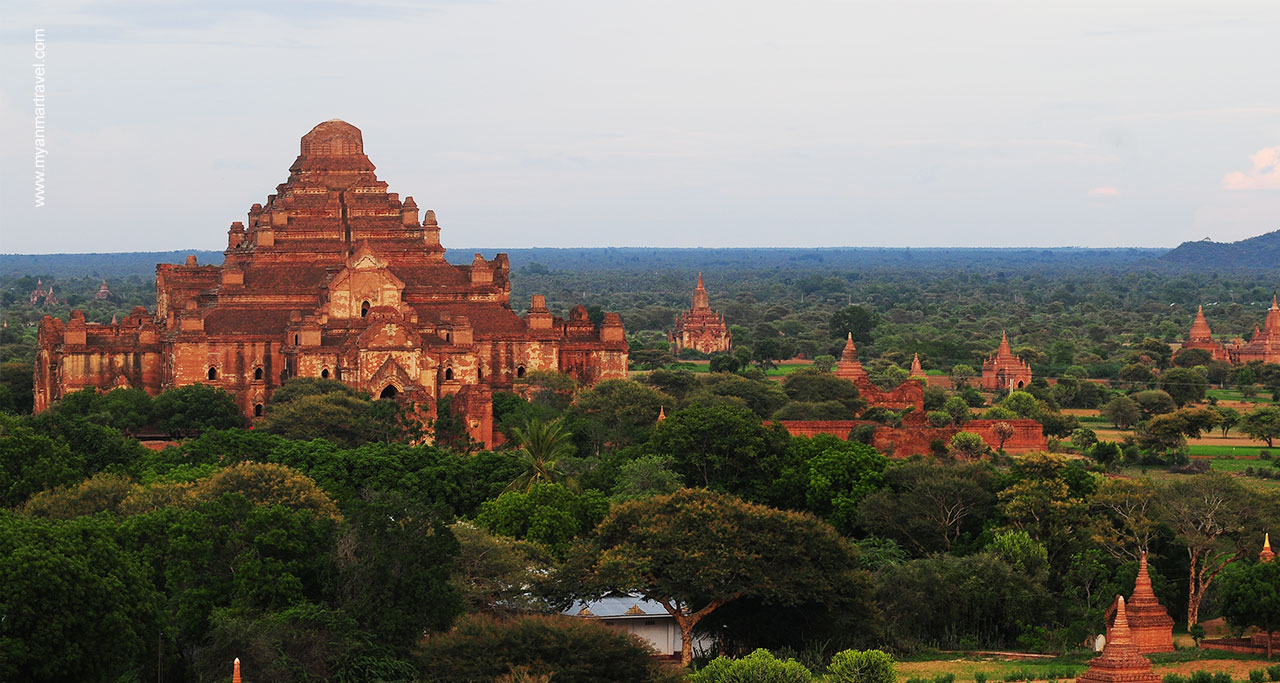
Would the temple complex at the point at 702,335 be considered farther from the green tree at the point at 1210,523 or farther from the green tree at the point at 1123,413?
the green tree at the point at 1210,523

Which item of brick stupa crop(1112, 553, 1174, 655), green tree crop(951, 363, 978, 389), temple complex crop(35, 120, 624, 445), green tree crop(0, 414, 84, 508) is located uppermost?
temple complex crop(35, 120, 624, 445)

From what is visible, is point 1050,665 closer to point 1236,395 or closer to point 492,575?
point 492,575

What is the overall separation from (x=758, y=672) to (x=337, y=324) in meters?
44.1

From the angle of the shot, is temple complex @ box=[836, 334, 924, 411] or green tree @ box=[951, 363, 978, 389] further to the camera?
green tree @ box=[951, 363, 978, 389]

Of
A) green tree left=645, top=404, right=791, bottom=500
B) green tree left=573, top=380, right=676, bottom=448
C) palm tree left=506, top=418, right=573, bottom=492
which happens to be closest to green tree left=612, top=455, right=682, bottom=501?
green tree left=645, top=404, right=791, bottom=500

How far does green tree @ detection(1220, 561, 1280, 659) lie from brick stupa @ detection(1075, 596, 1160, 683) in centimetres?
868

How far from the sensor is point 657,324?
189875 millimetres

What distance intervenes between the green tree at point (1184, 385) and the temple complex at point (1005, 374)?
6.87 m

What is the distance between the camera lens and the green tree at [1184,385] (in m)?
98.6

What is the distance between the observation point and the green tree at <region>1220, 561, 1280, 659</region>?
4147 cm

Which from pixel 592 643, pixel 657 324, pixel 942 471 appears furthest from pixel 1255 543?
pixel 657 324

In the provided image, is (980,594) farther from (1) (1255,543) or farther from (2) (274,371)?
(2) (274,371)

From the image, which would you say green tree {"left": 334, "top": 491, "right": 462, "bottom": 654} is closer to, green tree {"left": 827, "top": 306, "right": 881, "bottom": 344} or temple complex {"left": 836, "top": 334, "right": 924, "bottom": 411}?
temple complex {"left": 836, "top": 334, "right": 924, "bottom": 411}

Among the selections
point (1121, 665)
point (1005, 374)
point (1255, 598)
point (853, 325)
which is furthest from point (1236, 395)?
point (1121, 665)
